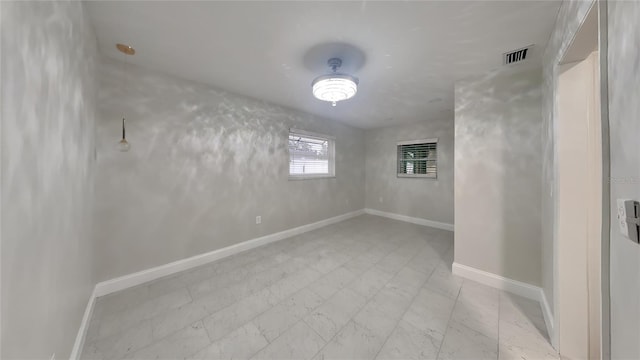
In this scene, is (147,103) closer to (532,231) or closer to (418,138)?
(532,231)

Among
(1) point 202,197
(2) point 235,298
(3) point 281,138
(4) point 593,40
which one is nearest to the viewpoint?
(4) point 593,40

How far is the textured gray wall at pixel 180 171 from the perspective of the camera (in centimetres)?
199

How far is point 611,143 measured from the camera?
2.34 feet

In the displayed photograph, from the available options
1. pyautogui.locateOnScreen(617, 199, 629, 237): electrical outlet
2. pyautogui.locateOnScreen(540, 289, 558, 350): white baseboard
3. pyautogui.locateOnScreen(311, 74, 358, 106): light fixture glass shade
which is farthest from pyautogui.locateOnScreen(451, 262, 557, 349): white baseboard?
pyautogui.locateOnScreen(311, 74, 358, 106): light fixture glass shade

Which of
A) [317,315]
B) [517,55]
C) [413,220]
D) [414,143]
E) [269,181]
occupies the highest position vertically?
[517,55]

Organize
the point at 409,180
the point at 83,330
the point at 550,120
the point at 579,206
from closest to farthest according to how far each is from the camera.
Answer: the point at 579,206 < the point at 83,330 < the point at 550,120 < the point at 409,180

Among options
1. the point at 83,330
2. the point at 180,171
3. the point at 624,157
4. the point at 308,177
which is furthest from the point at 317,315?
the point at 308,177

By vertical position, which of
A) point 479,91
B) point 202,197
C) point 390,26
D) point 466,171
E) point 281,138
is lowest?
point 202,197

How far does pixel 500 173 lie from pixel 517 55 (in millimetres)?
1066

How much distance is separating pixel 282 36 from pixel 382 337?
2.37 m

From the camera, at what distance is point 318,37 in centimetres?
162

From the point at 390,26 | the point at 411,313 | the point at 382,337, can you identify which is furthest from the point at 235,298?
the point at 390,26

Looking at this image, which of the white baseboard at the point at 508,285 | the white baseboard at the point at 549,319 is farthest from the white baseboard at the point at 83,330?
the white baseboard at the point at 508,285

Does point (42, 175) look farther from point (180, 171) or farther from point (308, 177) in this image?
point (308, 177)
